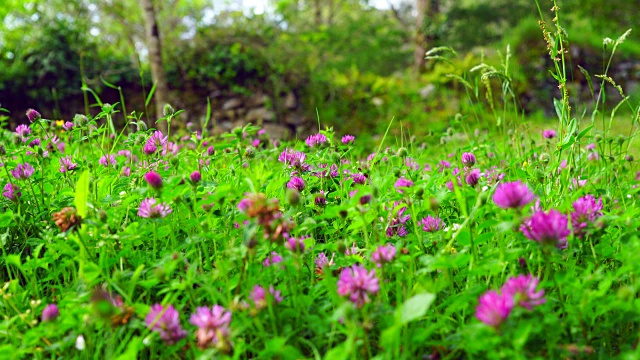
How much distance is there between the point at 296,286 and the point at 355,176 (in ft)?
2.13

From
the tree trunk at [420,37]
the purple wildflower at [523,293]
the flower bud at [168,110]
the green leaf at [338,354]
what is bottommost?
the tree trunk at [420,37]

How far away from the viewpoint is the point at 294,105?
7.79 metres

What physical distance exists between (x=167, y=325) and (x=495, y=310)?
1.96ft

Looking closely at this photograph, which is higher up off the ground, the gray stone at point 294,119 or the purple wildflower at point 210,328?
the purple wildflower at point 210,328

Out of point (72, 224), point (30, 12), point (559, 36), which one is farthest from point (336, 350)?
point (30, 12)

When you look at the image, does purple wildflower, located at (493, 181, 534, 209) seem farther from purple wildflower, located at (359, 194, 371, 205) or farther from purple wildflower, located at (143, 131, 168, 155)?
purple wildflower, located at (143, 131, 168, 155)

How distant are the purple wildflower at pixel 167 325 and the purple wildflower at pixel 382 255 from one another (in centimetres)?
41

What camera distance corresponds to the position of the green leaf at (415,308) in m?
0.84

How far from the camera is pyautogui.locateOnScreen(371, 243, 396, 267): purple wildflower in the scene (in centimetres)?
108

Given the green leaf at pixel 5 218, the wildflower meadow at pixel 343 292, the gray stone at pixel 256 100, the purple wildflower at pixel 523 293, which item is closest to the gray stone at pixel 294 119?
the gray stone at pixel 256 100

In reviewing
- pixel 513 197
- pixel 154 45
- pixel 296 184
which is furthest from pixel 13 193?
pixel 154 45

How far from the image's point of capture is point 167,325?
3.25 feet

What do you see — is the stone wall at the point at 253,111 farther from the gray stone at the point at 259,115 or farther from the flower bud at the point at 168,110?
the flower bud at the point at 168,110

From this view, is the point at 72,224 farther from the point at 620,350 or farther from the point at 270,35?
the point at 270,35
